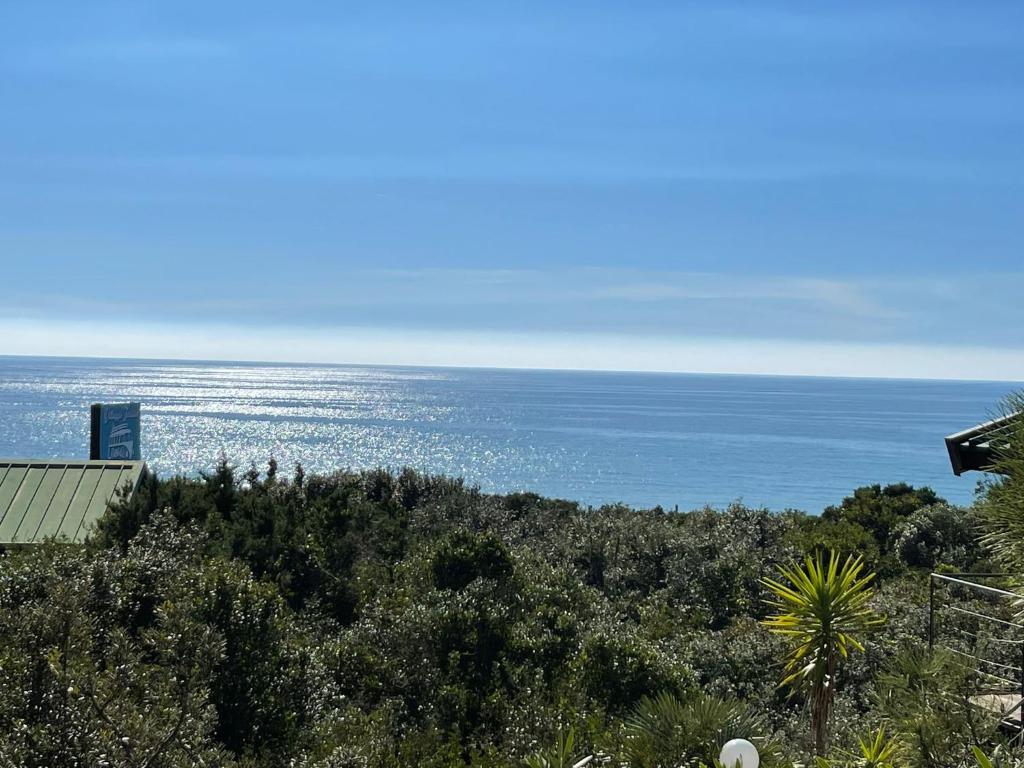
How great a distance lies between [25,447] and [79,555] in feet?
419

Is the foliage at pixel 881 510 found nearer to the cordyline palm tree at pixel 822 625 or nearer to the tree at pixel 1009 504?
the cordyline palm tree at pixel 822 625

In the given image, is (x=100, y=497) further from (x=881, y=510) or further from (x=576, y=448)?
(x=576, y=448)

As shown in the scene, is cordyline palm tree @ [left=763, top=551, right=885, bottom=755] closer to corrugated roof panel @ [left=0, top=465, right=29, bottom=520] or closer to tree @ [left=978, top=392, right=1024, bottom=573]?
tree @ [left=978, top=392, right=1024, bottom=573]

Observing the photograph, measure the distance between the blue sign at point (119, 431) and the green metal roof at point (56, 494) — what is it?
7.10 m

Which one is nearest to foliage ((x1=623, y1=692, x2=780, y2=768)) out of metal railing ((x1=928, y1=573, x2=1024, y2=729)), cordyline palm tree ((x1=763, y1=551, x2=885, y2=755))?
cordyline palm tree ((x1=763, y1=551, x2=885, y2=755))

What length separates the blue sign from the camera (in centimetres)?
2736

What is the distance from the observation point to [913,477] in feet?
351

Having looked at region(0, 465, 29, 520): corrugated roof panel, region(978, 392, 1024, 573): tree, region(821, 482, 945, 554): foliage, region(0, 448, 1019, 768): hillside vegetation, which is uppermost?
region(978, 392, 1024, 573): tree

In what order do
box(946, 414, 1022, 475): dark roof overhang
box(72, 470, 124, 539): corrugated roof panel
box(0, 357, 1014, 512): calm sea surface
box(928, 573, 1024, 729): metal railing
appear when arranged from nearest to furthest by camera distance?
1. box(946, 414, 1022, 475): dark roof overhang
2. box(928, 573, 1024, 729): metal railing
3. box(72, 470, 124, 539): corrugated roof panel
4. box(0, 357, 1014, 512): calm sea surface

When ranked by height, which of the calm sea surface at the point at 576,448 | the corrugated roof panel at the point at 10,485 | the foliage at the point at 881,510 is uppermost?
the corrugated roof panel at the point at 10,485

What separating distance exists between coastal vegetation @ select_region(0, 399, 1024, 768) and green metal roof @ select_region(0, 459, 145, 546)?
2.88 feet

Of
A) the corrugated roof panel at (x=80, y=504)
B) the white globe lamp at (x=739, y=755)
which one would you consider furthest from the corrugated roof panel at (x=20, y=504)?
the white globe lamp at (x=739, y=755)

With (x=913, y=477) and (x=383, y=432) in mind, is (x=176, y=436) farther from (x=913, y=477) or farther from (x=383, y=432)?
(x=913, y=477)

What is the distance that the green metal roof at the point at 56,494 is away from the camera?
18.3 m
